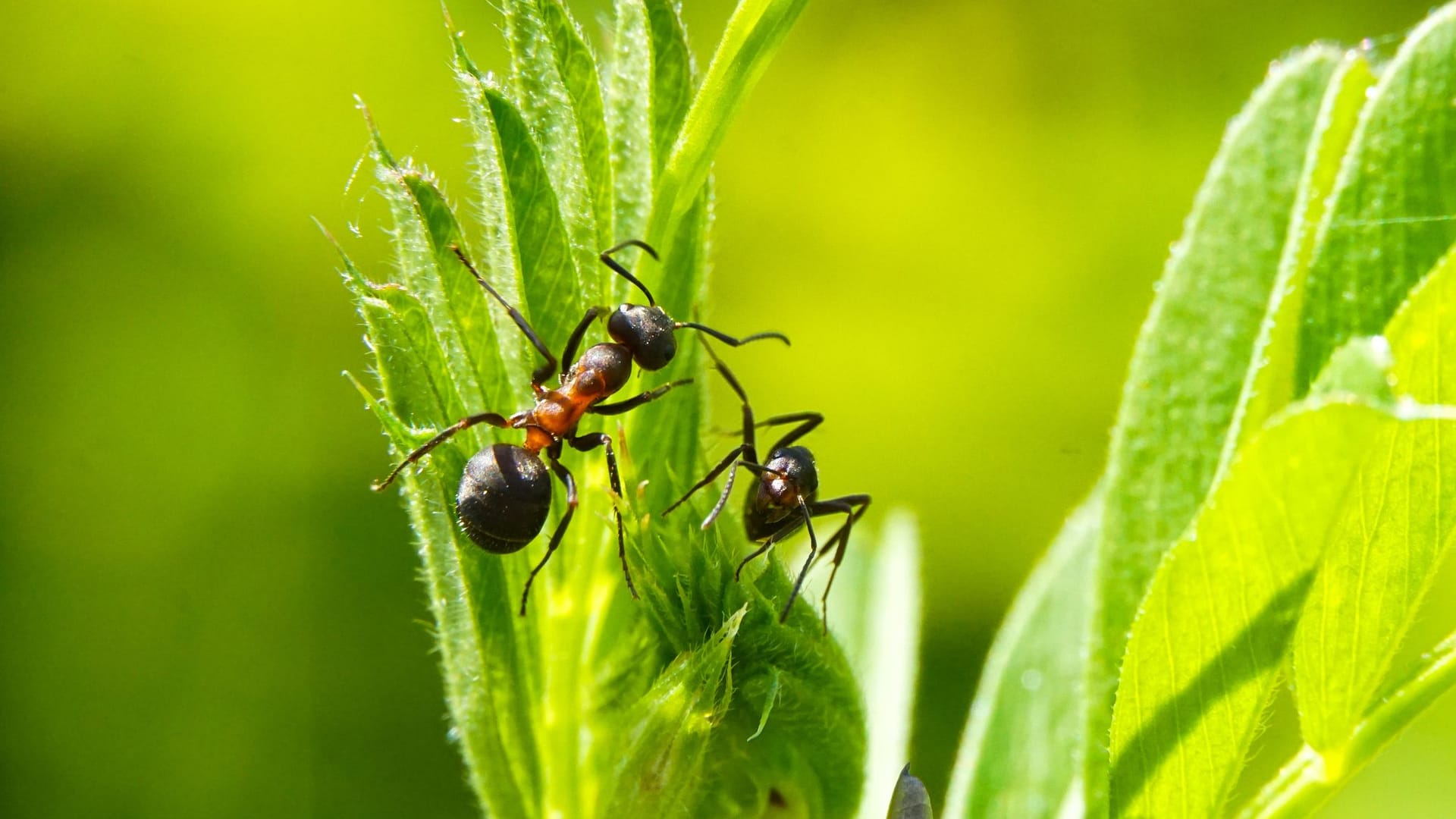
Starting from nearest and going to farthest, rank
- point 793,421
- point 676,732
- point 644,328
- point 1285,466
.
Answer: point 1285,466 → point 676,732 → point 644,328 → point 793,421

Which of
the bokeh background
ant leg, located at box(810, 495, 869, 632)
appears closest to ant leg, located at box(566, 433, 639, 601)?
ant leg, located at box(810, 495, 869, 632)

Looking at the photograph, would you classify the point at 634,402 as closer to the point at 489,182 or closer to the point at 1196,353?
the point at 489,182

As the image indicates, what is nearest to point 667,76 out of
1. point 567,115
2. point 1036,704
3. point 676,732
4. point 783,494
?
point 567,115

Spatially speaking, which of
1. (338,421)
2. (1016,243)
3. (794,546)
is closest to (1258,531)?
(794,546)

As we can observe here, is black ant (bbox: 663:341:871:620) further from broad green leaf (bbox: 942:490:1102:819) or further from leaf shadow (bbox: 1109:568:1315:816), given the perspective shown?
leaf shadow (bbox: 1109:568:1315:816)

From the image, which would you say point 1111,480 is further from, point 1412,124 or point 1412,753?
point 1412,753
